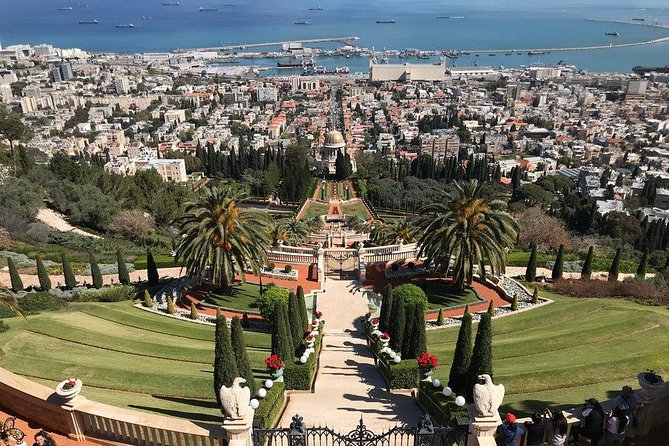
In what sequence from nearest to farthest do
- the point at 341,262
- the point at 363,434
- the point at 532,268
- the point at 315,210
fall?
the point at 363,434 → the point at 532,268 → the point at 341,262 → the point at 315,210

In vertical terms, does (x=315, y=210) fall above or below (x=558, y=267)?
below

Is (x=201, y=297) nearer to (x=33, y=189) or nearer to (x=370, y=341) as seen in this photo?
(x=370, y=341)

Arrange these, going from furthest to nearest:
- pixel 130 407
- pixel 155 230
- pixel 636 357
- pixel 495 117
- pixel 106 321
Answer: pixel 495 117
pixel 155 230
pixel 106 321
pixel 636 357
pixel 130 407

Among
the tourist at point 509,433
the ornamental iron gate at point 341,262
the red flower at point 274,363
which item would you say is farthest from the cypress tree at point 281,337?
the ornamental iron gate at point 341,262

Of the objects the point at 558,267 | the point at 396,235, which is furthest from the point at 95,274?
the point at 558,267

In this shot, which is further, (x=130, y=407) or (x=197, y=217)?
(x=197, y=217)

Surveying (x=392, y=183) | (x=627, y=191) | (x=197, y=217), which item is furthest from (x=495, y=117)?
(x=197, y=217)

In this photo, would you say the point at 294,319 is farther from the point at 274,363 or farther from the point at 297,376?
the point at 274,363
